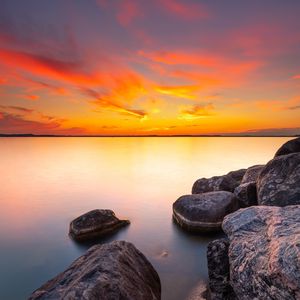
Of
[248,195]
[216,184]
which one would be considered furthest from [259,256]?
[216,184]

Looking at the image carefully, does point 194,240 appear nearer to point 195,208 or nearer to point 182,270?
point 195,208

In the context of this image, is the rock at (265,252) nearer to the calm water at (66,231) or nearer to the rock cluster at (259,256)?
the rock cluster at (259,256)

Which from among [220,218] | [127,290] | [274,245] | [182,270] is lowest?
[182,270]

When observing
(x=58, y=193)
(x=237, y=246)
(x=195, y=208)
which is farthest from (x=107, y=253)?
(x=58, y=193)

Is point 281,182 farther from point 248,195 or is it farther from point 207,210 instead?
point 207,210

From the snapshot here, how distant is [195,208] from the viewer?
476 inches

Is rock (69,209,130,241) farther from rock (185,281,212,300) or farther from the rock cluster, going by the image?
the rock cluster

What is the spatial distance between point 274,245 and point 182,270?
5.15 meters

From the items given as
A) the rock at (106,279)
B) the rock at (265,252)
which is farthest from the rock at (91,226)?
the rock at (265,252)

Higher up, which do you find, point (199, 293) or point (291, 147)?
point (291, 147)

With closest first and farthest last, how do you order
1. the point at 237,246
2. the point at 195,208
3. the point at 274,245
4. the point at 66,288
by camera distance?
the point at 274,245 → the point at 66,288 → the point at 237,246 → the point at 195,208

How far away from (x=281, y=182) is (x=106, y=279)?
255 inches

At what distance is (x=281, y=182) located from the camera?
889 cm

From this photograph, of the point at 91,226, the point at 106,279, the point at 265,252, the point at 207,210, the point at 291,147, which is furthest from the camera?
the point at 207,210
